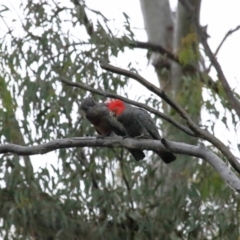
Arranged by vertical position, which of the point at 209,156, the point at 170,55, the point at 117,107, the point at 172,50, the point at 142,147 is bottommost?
the point at 209,156

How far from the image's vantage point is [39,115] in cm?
669

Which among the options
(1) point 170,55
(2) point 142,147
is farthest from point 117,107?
(1) point 170,55

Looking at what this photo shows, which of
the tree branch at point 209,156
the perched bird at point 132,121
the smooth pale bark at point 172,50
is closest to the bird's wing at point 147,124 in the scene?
the perched bird at point 132,121

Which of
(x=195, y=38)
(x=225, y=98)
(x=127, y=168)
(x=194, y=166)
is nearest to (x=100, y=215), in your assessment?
(x=127, y=168)

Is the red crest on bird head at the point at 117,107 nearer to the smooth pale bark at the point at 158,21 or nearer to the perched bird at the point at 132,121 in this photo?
the perched bird at the point at 132,121

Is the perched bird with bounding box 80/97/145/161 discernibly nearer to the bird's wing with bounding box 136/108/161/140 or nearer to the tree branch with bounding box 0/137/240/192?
the bird's wing with bounding box 136/108/161/140

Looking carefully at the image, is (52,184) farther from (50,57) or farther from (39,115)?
(50,57)

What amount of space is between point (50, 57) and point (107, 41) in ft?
1.59

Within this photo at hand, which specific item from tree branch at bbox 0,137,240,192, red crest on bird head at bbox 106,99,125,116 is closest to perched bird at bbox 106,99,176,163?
red crest on bird head at bbox 106,99,125,116

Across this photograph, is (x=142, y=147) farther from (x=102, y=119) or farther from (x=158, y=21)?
A: (x=158, y=21)

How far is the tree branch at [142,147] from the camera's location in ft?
12.7

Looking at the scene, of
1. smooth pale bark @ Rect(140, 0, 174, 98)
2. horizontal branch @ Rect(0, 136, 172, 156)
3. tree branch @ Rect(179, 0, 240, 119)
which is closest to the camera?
horizontal branch @ Rect(0, 136, 172, 156)

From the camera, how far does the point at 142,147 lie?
4191 millimetres

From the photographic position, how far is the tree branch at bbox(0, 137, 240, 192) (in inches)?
152
